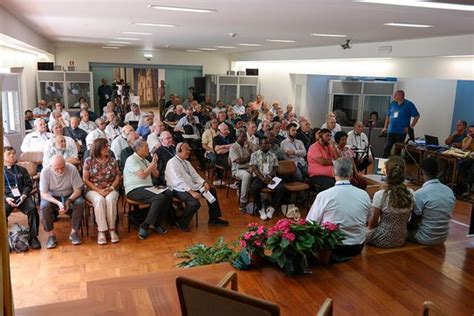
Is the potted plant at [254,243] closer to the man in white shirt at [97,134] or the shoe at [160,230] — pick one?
the shoe at [160,230]

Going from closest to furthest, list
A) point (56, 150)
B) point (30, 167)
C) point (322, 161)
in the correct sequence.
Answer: point (30, 167), point (56, 150), point (322, 161)

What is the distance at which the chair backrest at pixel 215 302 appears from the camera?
199 cm

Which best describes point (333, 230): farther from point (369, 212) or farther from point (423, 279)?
point (423, 279)

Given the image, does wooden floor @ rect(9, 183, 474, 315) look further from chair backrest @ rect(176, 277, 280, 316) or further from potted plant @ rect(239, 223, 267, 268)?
chair backrest @ rect(176, 277, 280, 316)

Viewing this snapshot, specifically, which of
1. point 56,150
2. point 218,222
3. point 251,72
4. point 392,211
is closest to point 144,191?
point 218,222

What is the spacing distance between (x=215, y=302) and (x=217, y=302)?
2cm

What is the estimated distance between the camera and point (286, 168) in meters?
6.79

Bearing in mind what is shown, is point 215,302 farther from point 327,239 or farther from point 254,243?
point 327,239

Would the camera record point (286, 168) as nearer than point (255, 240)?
No

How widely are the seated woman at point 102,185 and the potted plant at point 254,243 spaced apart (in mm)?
2212

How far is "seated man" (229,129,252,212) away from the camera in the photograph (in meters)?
6.77

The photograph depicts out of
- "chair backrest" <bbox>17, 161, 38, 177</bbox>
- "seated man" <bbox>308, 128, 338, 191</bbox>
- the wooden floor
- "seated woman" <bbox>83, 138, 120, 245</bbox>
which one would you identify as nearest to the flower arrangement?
the wooden floor

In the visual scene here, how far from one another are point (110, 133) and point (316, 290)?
222 inches

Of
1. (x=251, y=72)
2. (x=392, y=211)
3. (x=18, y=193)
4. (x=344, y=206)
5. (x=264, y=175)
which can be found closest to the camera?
(x=344, y=206)
